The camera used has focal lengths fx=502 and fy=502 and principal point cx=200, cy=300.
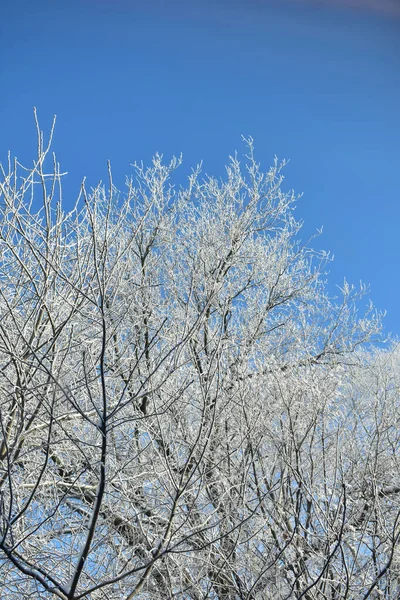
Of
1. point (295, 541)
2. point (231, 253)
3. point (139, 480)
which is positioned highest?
point (231, 253)

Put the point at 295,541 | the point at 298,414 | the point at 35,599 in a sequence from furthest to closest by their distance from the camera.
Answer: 1. the point at 298,414
2. the point at 295,541
3. the point at 35,599

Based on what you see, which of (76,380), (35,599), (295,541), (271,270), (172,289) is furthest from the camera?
(271,270)

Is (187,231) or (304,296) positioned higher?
(187,231)

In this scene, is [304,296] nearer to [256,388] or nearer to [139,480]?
Answer: [256,388]

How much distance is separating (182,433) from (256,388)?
0.78m

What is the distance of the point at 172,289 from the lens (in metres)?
7.38

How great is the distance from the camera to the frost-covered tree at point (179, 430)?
8.05 ft

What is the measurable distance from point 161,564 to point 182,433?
1040mm

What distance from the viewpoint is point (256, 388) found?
458 cm

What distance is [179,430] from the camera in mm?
4535

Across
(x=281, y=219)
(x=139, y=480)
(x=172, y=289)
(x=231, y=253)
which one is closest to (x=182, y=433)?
(x=139, y=480)

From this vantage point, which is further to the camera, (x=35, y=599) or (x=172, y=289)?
(x=172, y=289)

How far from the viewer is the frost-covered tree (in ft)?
8.05

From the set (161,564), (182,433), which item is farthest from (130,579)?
(182,433)
